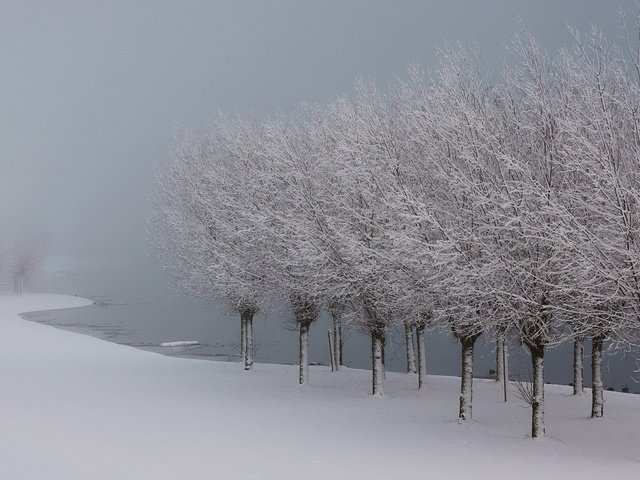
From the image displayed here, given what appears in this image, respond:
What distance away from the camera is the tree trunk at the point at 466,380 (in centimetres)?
2137

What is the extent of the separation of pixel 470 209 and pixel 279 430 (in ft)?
28.5

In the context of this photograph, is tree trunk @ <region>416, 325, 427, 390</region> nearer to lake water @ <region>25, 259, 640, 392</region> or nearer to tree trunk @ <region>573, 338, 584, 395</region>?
lake water @ <region>25, 259, 640, 392</region>

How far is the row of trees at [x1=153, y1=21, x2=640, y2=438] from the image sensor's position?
16547mm

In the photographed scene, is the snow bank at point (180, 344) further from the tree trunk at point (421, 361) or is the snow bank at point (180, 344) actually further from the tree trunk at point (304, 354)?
the tree trunk at point (421, 361)

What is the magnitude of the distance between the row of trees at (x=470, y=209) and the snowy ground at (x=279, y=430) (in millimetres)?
1708

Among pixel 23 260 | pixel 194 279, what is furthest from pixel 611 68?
pixel 23 260

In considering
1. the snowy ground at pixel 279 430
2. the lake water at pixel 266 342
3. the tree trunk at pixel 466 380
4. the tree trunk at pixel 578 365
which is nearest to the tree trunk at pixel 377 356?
the snowy ground at pixel 279 430

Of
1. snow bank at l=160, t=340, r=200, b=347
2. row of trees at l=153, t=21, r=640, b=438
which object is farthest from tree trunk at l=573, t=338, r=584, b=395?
snow bank at l=160, t=340, r=200, b=347

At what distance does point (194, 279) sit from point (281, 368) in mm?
6709

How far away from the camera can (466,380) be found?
21359mm

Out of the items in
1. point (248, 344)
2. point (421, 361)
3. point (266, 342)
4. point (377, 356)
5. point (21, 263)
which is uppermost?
point (21, 263)

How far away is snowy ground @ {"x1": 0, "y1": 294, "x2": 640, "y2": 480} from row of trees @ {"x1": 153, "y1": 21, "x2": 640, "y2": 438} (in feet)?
5.60

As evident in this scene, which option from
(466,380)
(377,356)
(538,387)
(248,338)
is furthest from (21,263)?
(538,387)

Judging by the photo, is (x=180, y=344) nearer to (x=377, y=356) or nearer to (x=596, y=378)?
(x=377, y=356)
